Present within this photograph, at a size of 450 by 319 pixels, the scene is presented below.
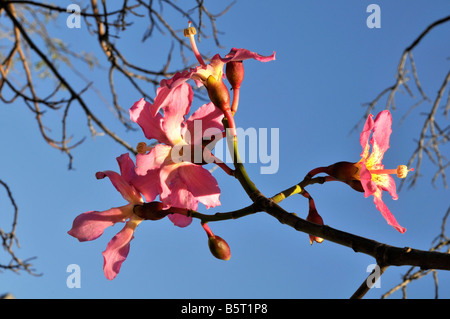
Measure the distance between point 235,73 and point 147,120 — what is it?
24 cm

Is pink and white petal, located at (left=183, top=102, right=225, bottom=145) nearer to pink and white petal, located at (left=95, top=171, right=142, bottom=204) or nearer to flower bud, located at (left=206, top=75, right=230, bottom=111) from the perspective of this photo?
flower bud, located at (left=206, top=75, right=230, bottom=111)

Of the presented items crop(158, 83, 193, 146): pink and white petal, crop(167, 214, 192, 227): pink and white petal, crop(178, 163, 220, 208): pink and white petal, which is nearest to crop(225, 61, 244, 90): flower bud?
crop(158, 83, 193, 146): pink and white petal

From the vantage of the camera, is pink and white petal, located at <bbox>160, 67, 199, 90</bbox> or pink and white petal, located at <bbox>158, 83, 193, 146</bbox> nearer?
pink and white petal, located at <bbox>160, 67, 199, 90</bbox>

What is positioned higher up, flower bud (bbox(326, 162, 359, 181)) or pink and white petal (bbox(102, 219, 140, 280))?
flower bud (bbox(326, 162, 359, 181))

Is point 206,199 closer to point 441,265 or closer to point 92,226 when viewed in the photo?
point 92,226

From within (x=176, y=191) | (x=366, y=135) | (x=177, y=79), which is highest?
(x=177, y=79)

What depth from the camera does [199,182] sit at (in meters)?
→ 1.02

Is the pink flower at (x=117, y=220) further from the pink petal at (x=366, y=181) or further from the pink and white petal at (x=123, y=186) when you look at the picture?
the pink petal at (x=366, y=181)

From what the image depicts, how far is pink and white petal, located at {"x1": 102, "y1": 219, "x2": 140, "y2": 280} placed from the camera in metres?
1.03

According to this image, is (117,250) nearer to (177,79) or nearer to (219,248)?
(219,248)

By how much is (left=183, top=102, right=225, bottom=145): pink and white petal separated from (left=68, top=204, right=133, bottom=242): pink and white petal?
237 mm

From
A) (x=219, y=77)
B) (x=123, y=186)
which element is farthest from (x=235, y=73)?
(x=123, y=186)

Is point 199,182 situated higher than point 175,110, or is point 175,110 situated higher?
point 175,110

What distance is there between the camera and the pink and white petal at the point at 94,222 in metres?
1.02
